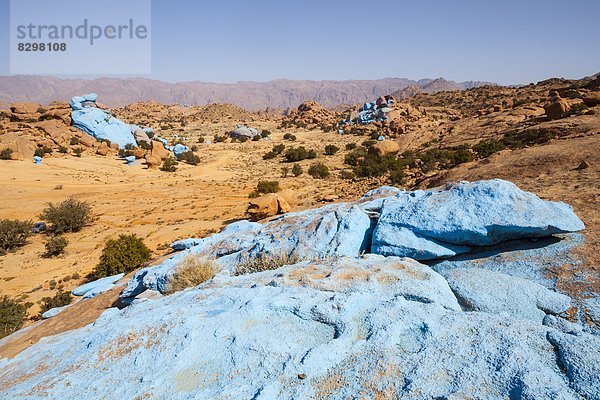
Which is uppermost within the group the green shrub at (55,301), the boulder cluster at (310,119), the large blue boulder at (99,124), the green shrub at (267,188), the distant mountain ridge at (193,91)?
the distant mountain ridge at (193,91)

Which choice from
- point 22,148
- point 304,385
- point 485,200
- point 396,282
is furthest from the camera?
point 22,148

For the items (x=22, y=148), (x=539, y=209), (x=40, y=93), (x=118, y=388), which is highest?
(x=40, y=93)

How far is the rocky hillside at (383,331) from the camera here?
2.44 meters

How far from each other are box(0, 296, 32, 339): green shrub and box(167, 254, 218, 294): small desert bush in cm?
408

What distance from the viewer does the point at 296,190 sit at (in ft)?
54.6

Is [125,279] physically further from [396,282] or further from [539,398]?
[539,398]

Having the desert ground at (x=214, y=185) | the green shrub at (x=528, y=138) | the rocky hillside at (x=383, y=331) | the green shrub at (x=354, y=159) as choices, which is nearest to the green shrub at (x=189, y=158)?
the desert ground at (x=214, y=185)

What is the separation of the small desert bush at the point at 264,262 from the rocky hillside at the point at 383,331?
86 cm

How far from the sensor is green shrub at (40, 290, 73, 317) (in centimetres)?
806

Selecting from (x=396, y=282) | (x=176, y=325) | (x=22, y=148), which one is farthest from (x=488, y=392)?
(x=22, y=148)

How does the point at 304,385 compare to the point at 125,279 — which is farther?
the point at 125,279

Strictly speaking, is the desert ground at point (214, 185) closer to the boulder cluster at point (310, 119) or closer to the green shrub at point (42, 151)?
the green shrub at point (42, 151)

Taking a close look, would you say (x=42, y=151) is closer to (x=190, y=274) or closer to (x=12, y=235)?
(x=12, y=235)

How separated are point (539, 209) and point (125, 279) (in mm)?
8778
